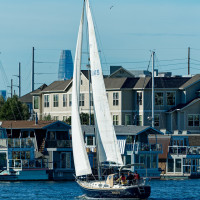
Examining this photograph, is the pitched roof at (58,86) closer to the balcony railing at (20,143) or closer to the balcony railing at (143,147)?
the balcony railing at (143,147)

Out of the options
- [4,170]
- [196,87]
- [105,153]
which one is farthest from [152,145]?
[105,153]

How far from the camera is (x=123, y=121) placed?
3912 inches

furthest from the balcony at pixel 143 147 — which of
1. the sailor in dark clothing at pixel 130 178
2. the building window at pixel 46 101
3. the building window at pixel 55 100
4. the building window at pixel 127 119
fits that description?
the building window at pixel 46 101

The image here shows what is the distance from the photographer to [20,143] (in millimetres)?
73062

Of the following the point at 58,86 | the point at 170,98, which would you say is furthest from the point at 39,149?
the point at 58,86

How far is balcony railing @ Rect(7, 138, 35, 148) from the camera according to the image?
72.8m

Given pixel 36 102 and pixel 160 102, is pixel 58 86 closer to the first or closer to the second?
pixel 36 102

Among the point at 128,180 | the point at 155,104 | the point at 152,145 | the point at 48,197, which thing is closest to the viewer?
the point at 128,180

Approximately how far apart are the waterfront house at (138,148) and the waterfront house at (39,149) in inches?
112

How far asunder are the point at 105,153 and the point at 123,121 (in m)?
47.8

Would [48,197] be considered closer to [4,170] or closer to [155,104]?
[4,170]

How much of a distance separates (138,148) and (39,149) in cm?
960

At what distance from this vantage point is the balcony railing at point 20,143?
72.8 m

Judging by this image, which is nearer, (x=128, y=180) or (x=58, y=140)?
(x=128, y=180)
